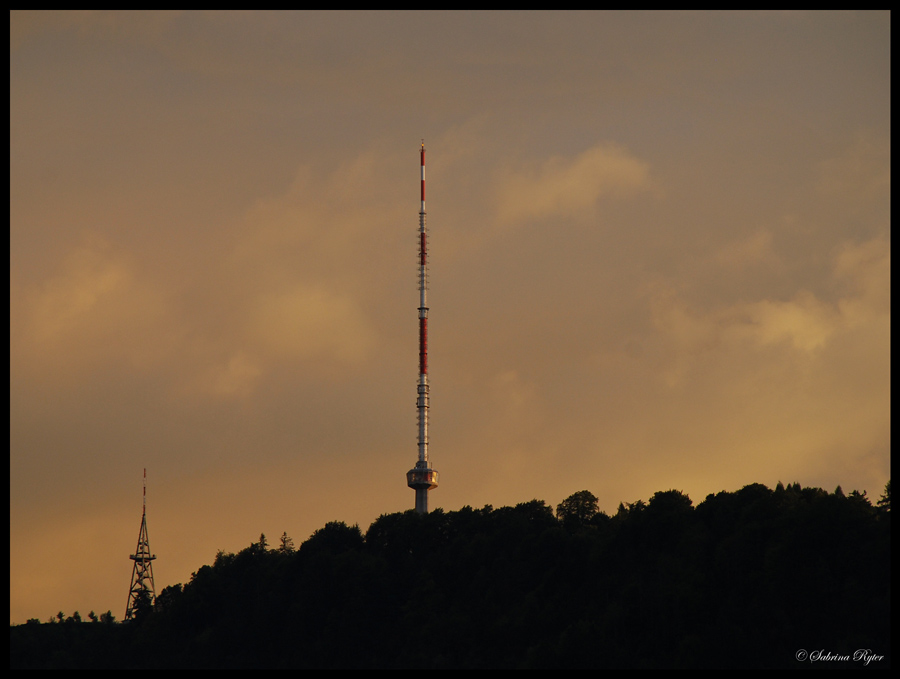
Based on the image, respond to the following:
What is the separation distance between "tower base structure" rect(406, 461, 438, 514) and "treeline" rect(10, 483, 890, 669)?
31.1 m

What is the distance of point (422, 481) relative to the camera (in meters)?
197

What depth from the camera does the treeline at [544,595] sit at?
10825 cm

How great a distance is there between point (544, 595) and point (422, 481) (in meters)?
66.2

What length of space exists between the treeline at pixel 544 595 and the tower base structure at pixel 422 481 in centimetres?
3113

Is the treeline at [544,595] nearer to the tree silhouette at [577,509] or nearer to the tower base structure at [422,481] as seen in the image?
the tree silhouette at [577,509]

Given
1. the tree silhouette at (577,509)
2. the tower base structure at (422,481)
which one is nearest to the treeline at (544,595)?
the tree silhouette at (577,509)

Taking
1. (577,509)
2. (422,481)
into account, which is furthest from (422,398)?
(577,509)

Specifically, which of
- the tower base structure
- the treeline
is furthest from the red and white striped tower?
the treeline

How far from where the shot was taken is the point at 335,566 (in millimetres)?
149000

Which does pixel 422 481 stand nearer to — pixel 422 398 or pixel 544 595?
pixel 422 398

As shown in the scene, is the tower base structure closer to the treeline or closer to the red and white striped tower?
the red and white striped tower

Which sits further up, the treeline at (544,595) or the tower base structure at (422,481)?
the tower base structure at (422,481)

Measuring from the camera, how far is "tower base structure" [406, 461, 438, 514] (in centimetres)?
19738

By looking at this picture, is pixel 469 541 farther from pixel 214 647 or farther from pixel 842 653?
pixel 842 653
